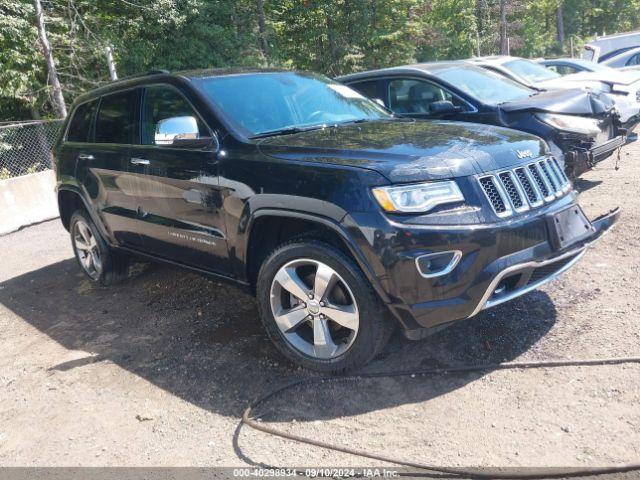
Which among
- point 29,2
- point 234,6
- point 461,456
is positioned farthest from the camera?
point 234,6

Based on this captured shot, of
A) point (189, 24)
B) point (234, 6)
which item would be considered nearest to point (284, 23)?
point (234, 6)

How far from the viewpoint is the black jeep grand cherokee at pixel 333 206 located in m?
3.03

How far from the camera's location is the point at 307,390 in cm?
342

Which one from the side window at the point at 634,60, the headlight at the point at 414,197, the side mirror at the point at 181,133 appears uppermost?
the side mirror at the point at 181,133

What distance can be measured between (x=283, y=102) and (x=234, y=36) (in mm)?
20043

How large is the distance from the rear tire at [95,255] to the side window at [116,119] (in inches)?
36.5

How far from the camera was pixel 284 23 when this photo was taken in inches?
1218

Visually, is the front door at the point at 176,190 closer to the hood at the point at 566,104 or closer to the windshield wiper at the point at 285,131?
the windshield wiper at the point at 285,131

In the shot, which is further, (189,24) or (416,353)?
(189,24)

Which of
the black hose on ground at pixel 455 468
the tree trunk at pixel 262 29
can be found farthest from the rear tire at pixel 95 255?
the tree trunk at pixel 262 29

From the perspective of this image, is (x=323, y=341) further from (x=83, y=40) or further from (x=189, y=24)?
(x=189, y=24)

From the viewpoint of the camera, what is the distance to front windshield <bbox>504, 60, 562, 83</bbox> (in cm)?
977

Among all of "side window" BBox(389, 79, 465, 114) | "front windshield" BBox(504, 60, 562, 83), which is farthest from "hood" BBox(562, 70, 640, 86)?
"side window" BBox(389, 79, 465, 114)

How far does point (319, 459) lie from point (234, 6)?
24267mm
